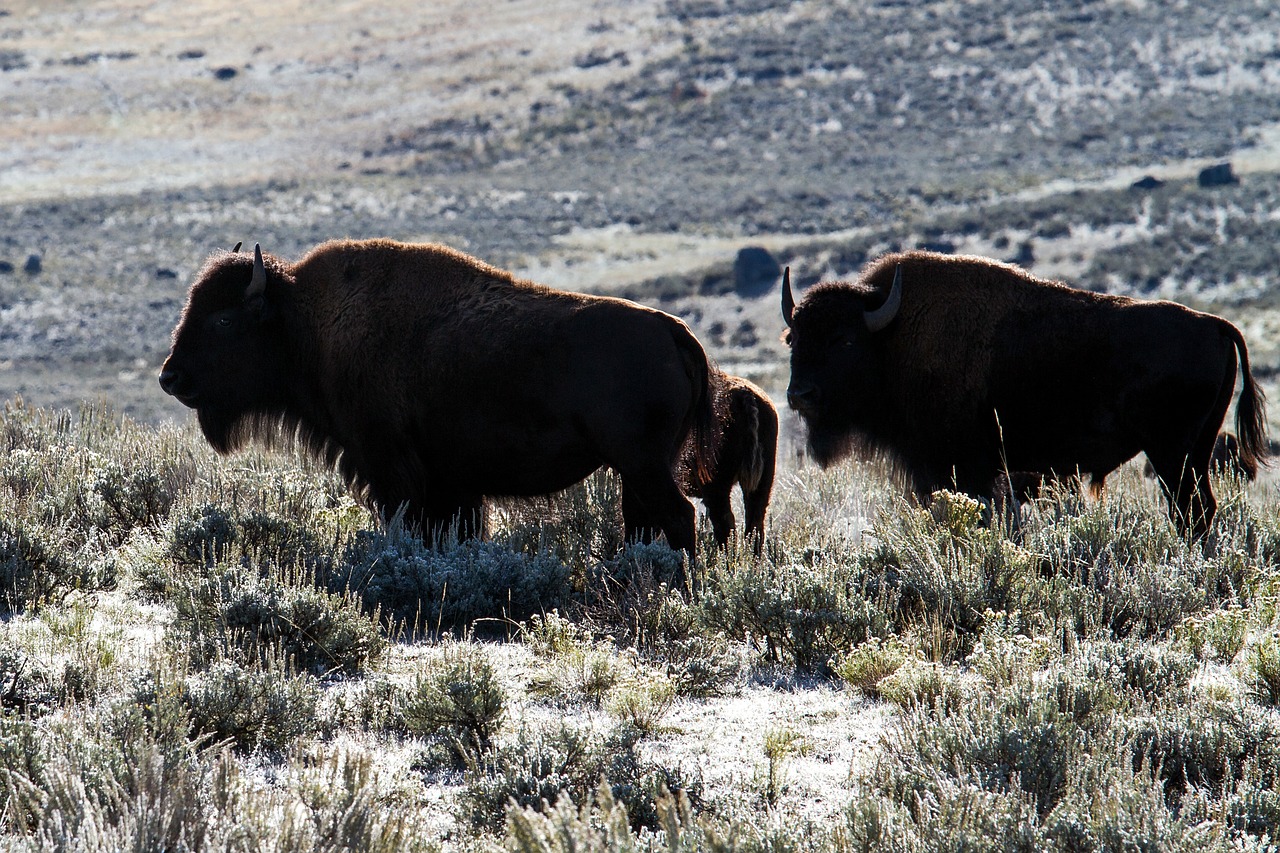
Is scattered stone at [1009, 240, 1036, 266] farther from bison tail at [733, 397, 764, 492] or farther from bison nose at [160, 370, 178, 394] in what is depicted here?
bison nose at [160, 370, 178, 394]

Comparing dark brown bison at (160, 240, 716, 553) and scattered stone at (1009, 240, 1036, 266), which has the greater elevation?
dark brown bison at (160, 240, 716, 553)

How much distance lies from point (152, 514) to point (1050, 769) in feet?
17.2

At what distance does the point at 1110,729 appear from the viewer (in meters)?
3.55

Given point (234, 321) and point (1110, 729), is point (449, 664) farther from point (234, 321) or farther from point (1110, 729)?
point (234, 321)

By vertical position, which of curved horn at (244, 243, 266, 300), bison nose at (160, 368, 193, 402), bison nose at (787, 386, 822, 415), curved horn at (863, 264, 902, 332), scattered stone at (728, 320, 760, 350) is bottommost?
scattered stone at (728, 320, 760, 350)

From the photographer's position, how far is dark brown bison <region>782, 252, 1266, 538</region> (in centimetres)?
659

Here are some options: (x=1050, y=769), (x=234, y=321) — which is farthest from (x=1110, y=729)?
(x=234, y=321)

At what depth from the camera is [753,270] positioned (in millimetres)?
35344

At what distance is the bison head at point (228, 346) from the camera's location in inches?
277

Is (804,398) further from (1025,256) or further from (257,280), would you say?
(1025,256)

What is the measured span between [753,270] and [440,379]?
29.4 m

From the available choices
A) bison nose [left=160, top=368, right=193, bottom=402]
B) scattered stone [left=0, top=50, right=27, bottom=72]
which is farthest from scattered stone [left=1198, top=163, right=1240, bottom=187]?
scattered stone [left=0, top=50, right=27, bottom=72]

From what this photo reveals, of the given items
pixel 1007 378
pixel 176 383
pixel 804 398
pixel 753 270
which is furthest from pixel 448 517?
pixel 753 270

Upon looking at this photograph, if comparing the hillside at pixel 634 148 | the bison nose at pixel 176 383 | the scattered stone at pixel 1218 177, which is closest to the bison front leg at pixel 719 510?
A: the bison nose at pixel 176 383
